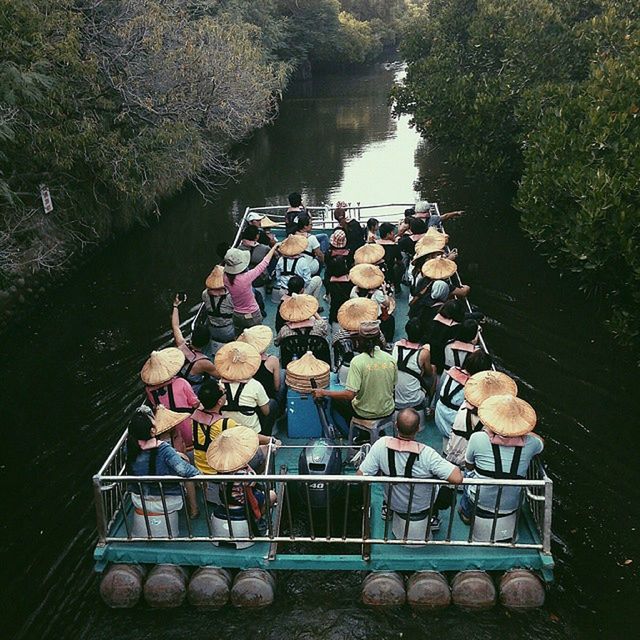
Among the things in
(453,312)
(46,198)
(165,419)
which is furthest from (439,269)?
(46,198)

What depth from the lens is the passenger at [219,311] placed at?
9555mm

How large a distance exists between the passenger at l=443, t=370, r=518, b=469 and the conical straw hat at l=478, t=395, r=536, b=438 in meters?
0.35

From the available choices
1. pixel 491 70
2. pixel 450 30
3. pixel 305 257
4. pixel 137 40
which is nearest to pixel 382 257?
pixel 305 257

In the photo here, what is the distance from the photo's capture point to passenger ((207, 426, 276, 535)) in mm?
6117

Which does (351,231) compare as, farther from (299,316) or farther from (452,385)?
(452,385)

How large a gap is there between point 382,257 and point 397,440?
4762 mm

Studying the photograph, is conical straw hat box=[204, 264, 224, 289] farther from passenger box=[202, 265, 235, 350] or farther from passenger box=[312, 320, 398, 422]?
passenger box=[312, 320, 398, 422]

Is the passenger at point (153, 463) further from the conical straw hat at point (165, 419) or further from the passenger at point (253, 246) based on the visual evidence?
the passenger at point (253, 246)

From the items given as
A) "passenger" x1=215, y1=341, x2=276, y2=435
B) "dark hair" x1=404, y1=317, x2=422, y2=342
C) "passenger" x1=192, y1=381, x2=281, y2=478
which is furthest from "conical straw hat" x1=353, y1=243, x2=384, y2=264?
"passenger" x1=192, y1=381, x2=281, y2=478

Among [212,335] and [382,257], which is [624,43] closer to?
[382,257]

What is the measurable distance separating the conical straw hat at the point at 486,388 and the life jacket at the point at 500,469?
566 millimetres

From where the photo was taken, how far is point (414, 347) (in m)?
7.48

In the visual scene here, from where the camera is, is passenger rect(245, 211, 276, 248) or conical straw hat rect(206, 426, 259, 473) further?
passenger rect(245, 211, 276, 248)

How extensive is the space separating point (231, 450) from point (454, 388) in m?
2.58
